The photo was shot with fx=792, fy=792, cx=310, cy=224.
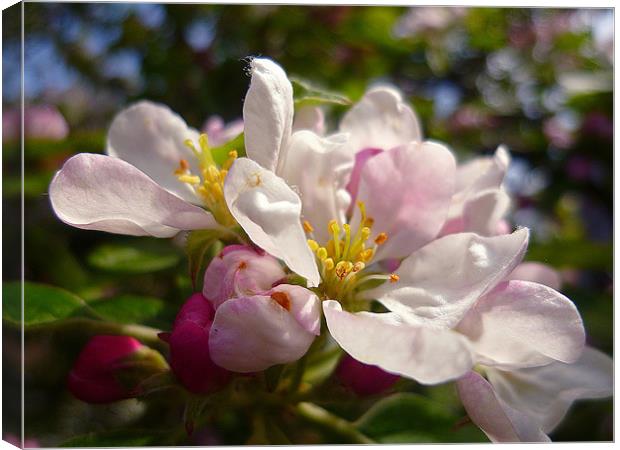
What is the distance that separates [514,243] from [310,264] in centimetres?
18

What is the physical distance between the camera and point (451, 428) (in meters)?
0.96

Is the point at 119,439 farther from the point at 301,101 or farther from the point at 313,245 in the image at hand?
the point at 301,101

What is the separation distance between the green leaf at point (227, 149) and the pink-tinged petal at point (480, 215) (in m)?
0.22

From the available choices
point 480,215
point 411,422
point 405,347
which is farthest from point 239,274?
point 411,422

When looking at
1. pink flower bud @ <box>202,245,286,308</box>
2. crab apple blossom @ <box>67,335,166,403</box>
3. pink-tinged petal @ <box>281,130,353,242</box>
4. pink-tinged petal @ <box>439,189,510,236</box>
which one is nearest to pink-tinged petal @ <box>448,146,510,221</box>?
pink-tinged petal @ <box>439,189,510,236</box>

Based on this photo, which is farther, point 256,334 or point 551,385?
point 551,385

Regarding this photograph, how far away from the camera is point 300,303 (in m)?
0.65

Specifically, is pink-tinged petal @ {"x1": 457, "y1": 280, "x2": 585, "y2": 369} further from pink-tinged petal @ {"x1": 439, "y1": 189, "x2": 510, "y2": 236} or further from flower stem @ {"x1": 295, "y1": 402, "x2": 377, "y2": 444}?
flower stem @ {"x1": 295, "y1": 402, "x2": 377, "y2": 444}

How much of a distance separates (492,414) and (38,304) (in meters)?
0.49

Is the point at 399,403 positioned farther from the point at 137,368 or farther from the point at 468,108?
the point at 468,108

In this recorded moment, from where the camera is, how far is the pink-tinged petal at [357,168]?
2.60ft

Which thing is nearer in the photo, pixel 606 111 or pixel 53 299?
pixel 53 299

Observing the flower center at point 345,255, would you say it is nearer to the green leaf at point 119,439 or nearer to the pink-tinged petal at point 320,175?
the pink-tinged petal at point 320,175

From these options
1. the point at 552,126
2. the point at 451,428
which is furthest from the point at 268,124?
the point at 552,126
